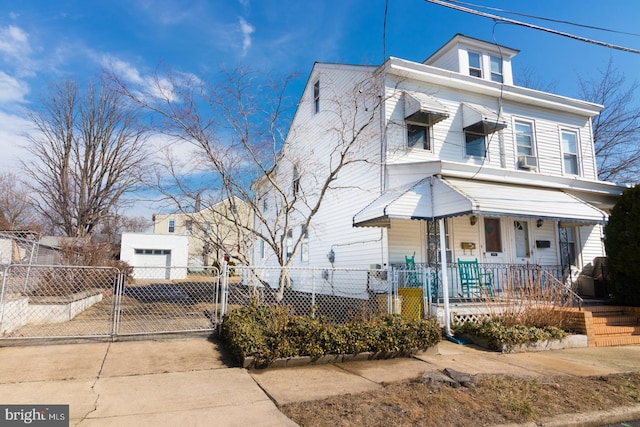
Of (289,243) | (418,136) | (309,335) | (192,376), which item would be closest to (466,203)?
(418,136)

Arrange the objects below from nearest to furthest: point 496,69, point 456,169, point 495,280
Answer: point 456,169, point 495,280, point 496,69

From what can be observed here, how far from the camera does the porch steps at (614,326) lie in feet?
29.8

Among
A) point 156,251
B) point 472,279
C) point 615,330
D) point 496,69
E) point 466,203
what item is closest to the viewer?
point 466,203

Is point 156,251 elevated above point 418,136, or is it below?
below

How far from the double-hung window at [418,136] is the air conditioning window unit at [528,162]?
12.2 feet

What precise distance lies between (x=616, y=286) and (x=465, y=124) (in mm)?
6275

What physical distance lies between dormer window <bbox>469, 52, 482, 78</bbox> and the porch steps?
8815 mm

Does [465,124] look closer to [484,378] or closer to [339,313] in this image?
[339,313]

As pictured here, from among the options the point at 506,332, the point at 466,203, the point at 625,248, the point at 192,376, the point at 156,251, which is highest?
the point at 156,251

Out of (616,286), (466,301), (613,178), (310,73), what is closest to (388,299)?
(466,301)

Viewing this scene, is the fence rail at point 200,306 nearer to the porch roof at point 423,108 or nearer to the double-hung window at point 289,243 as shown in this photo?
the porch roof at point 423,108

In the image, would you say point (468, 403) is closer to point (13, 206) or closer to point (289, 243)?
point (289, 243)

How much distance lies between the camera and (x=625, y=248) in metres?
10.7

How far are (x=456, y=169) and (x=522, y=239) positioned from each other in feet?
14.3
